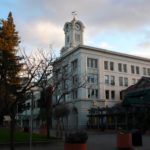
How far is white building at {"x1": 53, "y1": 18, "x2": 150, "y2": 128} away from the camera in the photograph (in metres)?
76.8

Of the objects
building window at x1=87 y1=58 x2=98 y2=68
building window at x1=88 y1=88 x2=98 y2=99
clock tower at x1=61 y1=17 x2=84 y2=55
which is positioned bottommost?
building window at x1=88 y1=88 x2=98 y2=99

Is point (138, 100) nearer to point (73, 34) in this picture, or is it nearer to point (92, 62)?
point (92, 62)

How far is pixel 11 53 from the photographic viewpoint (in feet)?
152

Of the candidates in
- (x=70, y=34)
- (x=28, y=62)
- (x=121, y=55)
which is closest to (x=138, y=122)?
(x=28, y=62)

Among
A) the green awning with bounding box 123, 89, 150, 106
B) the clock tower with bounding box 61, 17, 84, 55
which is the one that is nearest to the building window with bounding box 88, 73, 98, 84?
the clock tower with bounding box 61, 17, 84, 55

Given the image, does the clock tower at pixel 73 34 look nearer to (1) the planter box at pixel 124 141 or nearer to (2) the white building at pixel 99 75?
(2) the white building at pixel 99 75

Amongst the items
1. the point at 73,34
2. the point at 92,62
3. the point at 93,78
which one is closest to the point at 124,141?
the point at 93,78

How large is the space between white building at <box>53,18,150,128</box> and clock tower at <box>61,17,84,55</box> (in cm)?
1483

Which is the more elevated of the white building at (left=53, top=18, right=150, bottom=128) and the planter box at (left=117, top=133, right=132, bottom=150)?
the white building at (left=53, top=18, right=150, bottom=128)

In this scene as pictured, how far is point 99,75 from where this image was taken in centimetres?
8019

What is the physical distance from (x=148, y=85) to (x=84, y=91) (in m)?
15.3

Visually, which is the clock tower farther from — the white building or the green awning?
the green awning

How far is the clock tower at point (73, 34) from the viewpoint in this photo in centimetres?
9794

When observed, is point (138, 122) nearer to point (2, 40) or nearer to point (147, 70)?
point (2, 40)
